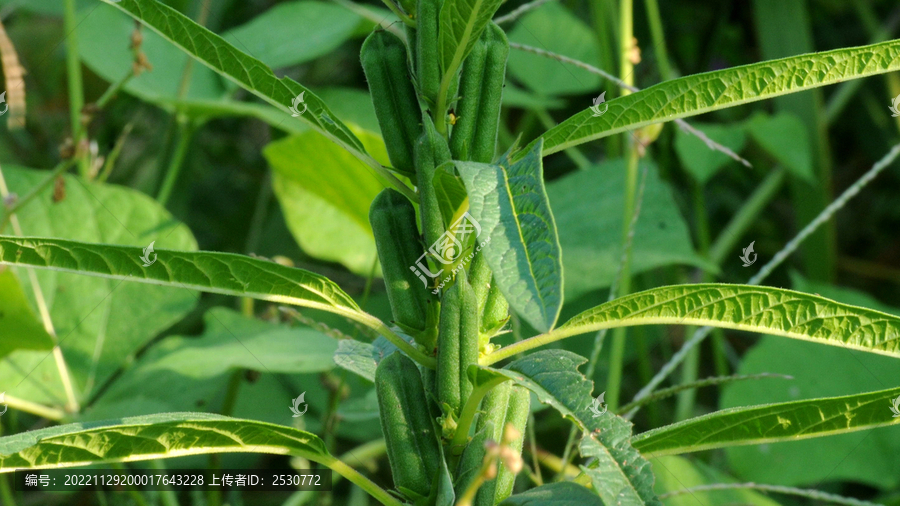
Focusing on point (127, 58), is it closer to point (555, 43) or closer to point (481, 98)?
point (555, 43)

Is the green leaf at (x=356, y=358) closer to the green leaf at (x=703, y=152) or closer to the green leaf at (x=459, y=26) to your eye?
the green leaf at (x=459, y=26)

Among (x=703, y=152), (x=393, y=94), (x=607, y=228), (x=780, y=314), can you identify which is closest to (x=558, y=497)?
(x=780, y=314)

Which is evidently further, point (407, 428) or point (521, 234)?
point (407, 428)

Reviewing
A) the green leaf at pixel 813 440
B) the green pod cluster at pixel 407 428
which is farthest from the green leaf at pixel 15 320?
the green leaf at pixel 813 440

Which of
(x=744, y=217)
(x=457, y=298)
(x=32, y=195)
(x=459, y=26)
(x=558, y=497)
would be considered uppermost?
(x=744, y=217)

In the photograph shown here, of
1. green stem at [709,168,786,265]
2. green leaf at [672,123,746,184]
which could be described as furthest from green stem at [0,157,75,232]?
green stem at [709,168,786,265]

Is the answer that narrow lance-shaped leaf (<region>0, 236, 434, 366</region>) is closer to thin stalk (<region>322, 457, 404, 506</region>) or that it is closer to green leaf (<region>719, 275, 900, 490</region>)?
thin stalk (<region>322, 457, 404, 506</region>)
